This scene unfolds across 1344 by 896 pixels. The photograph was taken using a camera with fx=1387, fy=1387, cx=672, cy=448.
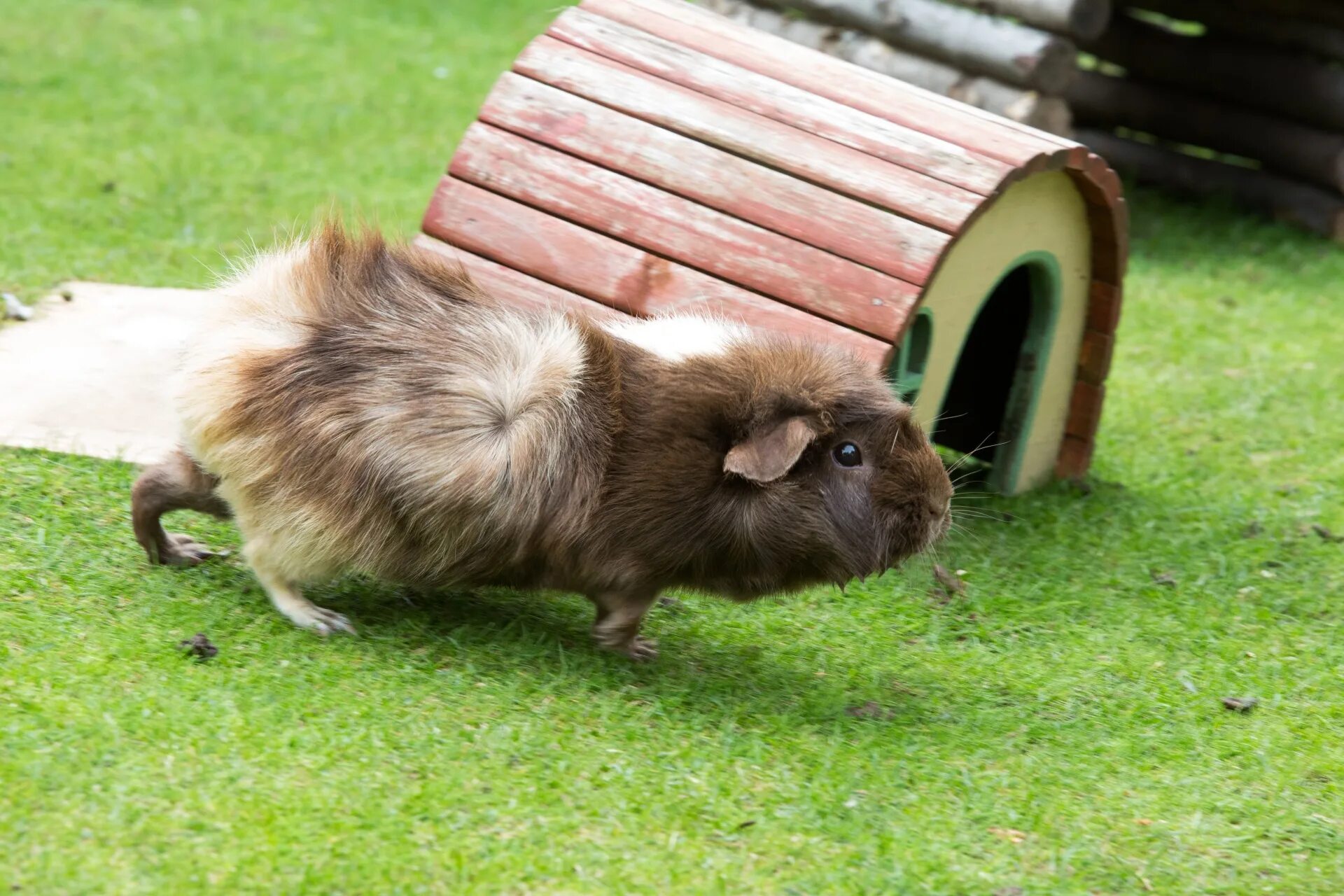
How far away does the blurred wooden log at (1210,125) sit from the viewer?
8.20m

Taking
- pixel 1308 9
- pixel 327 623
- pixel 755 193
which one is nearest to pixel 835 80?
pixel 755 193

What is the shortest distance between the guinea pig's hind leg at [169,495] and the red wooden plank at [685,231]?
4.57 ft

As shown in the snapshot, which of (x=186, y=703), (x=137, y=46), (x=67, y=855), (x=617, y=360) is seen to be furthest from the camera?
(x=137, y=46)

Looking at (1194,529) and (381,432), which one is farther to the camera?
(1194,529)

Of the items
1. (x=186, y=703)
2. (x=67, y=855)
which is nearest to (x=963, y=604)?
(x=186, y=703)

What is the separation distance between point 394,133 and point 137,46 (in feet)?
7.22

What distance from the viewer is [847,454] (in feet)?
11.0

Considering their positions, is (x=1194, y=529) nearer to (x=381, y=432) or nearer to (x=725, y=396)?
(x=725, y=396)

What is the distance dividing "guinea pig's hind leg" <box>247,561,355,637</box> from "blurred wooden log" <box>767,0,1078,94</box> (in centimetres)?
524

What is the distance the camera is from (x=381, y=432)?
314 cm

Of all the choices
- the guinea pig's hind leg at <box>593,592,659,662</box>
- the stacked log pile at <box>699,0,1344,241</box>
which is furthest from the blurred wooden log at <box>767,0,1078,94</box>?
the guinea pig's hind leg at <box>593,592,659,662</box>

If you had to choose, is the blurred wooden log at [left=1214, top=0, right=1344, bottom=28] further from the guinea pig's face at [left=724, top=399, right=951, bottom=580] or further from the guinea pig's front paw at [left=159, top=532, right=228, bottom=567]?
the guinea pig's front paw at [left=159, top=532, right=228, bottom=567]

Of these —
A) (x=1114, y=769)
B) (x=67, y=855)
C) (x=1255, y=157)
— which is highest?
(x=1255, y=157)

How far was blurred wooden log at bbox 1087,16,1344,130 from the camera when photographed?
815cm
